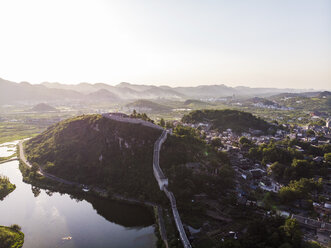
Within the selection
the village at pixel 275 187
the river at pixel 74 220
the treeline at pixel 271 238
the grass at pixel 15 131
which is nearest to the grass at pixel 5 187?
the river at pixel 74 220

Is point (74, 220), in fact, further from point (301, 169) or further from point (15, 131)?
point (15, 131)

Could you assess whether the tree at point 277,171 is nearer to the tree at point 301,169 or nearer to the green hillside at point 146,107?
the tree at point 301,169

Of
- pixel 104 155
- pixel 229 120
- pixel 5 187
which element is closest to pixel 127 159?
pixel 104 155

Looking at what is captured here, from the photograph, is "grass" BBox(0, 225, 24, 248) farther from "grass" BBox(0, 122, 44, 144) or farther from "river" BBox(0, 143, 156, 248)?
"grass" BBox(0, 122, 44, 144)

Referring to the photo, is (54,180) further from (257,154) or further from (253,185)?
(257,154)

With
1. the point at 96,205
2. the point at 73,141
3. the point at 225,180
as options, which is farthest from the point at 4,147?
the point at 225,180

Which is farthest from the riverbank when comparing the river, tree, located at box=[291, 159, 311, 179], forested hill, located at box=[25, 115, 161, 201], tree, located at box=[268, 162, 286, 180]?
tree, located at box=[291, 159, 311, 179]
